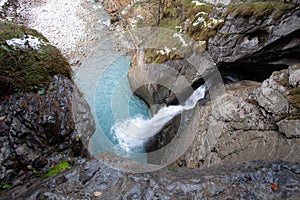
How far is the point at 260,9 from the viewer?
17.5 feet

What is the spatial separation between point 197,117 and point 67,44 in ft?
27.9

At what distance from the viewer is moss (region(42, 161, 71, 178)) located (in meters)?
2.18

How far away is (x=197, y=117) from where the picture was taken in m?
6.06

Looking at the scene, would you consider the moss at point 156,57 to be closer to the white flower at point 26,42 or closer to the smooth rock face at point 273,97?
the smooth rock face at point 273,97

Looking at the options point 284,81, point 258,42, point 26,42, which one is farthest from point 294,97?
point 26,42

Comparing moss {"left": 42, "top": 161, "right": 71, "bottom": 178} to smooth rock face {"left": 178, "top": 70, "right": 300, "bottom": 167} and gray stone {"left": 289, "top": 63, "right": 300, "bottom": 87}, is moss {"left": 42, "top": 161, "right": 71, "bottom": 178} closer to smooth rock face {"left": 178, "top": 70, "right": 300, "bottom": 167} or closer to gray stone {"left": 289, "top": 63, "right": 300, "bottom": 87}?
smooth rock face {"left": 178, "top": 70, "right": 300, "bottom": 167}

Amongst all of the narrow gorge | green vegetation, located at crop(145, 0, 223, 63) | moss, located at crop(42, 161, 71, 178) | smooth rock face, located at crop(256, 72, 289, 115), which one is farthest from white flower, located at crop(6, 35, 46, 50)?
green vegetation, located at crop(145, 0, 223, 63)

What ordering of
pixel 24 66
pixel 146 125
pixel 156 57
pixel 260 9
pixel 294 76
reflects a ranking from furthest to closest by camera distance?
pixel 146 125 < pixel 156 57 < pixel 260 9 < pixel 294 76 < pixel 24 66

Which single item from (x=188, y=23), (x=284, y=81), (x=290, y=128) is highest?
(x=188, y=23)

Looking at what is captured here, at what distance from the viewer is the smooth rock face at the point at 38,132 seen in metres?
2.11

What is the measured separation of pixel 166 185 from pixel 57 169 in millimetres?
1311

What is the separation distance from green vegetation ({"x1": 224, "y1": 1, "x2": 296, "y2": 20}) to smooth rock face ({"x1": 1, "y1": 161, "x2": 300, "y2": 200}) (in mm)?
4568

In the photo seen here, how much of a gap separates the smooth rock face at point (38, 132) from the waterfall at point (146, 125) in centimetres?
422

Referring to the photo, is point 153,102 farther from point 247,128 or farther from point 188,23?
point 247,128
